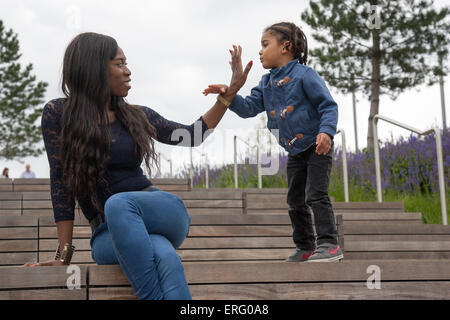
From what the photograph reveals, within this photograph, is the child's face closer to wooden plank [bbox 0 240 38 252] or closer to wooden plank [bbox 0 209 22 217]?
wooden plank [bbox 0 240 38 252]

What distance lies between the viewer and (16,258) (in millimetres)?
3482

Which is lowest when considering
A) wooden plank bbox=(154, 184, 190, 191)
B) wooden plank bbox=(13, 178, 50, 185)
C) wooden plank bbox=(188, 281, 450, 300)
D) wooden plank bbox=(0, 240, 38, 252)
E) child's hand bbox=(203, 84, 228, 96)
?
wooden plank bbox=(188, 281, 450, 300)

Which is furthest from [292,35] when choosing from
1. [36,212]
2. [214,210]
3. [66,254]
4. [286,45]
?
[36,212]

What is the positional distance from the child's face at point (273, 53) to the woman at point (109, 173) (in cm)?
106

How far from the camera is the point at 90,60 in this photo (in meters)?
2.35

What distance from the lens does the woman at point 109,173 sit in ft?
6.57

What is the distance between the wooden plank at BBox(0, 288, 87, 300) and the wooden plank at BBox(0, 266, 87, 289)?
20 mm

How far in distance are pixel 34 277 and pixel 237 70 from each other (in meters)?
1.30

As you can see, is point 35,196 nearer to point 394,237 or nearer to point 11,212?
point 11,212

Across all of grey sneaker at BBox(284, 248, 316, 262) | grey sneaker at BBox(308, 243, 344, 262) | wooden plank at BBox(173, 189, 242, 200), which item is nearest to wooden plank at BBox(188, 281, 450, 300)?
grey sneaker at BBox(308, 243, 344, 262)

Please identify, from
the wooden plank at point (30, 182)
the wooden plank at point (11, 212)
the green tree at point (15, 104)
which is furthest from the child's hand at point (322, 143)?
the green tree at point (15, 104)

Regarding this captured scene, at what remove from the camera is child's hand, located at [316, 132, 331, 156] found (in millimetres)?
2866
